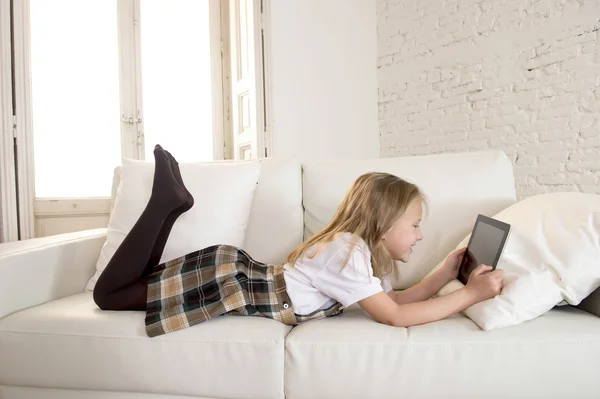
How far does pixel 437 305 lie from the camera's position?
3.82 feet

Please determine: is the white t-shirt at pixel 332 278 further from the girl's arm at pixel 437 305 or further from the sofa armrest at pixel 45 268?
the sofa armrest at pixel 45 268

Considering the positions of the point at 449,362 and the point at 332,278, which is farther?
the point at 332,278

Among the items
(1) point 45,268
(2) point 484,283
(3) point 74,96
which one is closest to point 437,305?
(2) point 484,283

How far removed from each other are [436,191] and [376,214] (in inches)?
16.6

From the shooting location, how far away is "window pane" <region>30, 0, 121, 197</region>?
286 centimetres

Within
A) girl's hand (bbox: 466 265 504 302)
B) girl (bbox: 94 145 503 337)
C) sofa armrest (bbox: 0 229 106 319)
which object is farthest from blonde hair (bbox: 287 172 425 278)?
sofa armrest (bbox: 0 229 106 319)

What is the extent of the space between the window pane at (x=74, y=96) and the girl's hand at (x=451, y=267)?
2437 millimetres

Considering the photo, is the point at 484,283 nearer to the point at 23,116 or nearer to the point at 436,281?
the point at 436,281

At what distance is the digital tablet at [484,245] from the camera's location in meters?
1.13

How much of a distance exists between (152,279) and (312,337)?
517 mm

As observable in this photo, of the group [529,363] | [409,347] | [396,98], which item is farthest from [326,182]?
[396,98]

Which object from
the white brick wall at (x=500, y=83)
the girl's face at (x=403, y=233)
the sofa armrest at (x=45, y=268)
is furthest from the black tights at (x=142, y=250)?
the white brick wall at (x=500, y=83)

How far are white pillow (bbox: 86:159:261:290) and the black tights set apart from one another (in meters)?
0.08

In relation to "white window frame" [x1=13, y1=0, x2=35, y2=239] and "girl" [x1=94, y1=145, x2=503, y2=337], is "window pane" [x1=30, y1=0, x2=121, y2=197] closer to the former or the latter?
"white window frame" [x1=13, y1=0, x2=35, y2=239]
